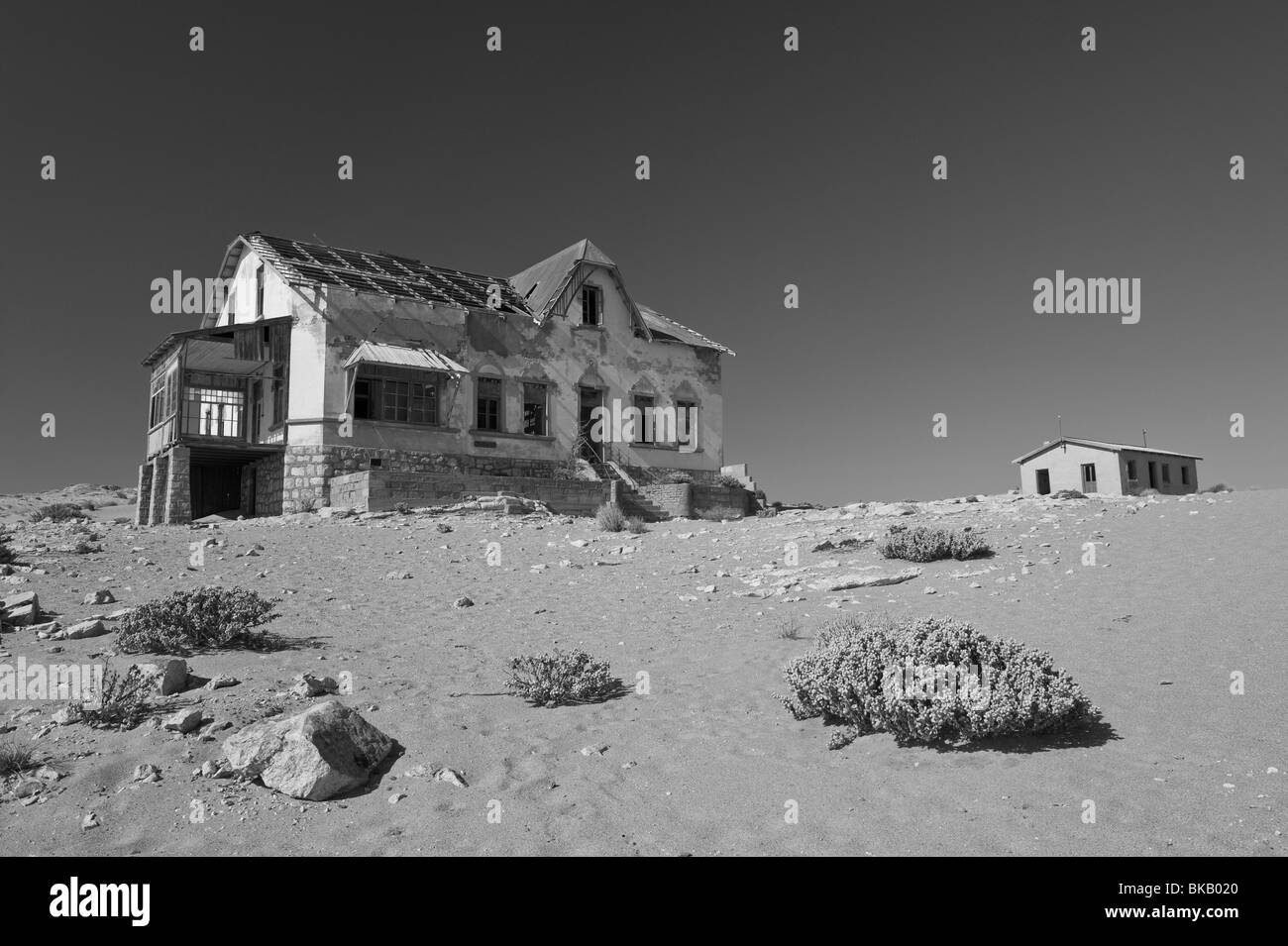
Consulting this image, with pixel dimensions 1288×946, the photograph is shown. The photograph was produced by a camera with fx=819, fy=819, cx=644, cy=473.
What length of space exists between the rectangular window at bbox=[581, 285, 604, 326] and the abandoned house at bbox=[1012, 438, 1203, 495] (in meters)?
20.6

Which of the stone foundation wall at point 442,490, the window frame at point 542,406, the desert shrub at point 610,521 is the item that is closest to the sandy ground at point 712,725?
the desert shrub at point 610,521

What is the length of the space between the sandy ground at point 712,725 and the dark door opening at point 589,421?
50.1 ft

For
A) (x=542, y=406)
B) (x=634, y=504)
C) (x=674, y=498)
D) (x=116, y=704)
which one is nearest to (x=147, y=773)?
(x=116, y=704)

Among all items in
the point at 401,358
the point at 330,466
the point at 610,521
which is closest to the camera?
the point at 610,521

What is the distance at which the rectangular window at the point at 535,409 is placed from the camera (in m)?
26.3

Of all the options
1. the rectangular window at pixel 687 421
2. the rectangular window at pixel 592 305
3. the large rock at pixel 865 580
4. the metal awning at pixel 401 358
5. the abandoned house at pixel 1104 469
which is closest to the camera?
the large rock at pixel 865 580

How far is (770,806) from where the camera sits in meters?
5.10

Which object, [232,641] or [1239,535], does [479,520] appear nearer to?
[232,641]

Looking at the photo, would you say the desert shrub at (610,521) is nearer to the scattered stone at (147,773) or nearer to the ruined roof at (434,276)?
the ruined roof at (434,276)

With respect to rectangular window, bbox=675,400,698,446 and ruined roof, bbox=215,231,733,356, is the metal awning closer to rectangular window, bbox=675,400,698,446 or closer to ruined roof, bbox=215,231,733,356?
ruined roof, bbox=215,231,733,356

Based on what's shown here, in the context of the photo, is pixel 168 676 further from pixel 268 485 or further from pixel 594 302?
pixel 594 302

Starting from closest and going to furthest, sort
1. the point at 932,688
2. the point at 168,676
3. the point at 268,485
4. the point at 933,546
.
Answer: the point at 932,688
the point at 168,676
the point at 933,546
the point at 268,485

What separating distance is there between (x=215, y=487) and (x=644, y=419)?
45.4 ft

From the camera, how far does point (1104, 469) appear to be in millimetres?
35031
